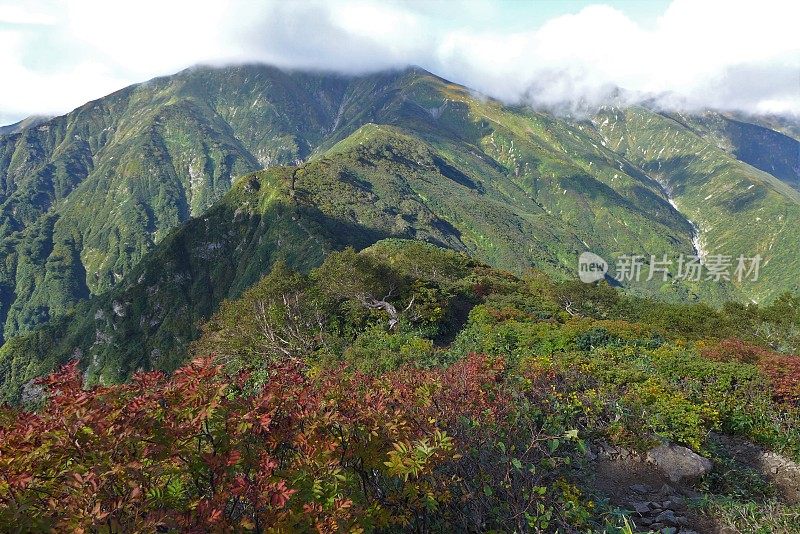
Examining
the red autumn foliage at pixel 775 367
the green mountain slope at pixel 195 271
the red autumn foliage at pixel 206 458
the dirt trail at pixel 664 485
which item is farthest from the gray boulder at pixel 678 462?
the green mountain slope at pixel 195 271

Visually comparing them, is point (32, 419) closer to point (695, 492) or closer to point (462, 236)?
point (695, 492)

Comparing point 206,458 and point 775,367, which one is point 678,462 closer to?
point 775,367

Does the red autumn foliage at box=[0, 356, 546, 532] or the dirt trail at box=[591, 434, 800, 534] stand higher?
the red autumn foliage at box=[0, 356, 546, 532]

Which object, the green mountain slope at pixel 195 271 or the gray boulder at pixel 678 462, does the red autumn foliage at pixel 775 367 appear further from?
the green mountain slope at pixel 195 271

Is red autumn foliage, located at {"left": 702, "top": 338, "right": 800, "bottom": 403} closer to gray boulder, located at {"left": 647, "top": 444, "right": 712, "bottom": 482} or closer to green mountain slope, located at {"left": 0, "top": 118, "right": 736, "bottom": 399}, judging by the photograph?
gray boulder, located at {"left": 647, "top": 444, "right": 712, "bottom": 482}

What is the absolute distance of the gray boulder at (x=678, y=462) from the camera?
10664mm

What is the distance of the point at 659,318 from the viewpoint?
42875mm

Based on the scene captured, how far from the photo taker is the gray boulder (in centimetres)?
1066

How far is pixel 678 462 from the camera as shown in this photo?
10.8 metres

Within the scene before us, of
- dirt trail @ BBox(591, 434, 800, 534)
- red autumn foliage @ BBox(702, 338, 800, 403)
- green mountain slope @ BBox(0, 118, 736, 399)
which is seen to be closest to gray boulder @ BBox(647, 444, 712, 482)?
dirt trail @ BBox(591, 434, 800, 534)

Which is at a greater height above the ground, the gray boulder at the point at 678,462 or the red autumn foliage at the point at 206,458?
the red autumn foliage at the point at 206,458

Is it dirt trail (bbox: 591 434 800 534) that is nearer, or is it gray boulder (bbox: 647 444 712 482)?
dirt trail (bbox: 591 434 800 534)

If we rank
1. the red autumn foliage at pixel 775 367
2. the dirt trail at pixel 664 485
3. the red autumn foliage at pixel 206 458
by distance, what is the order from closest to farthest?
the red autumn foliage at pixel 206 458
the dirt trail at pixel 664 485
the red autumn foliage at pixel 775 367

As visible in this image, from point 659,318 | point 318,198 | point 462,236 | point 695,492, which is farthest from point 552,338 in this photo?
point 462,236
